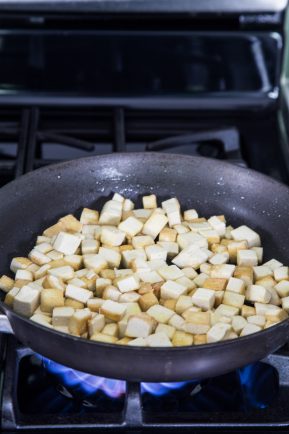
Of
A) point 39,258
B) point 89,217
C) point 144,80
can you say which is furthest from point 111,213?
point 144,80

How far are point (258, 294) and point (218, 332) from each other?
120 mm

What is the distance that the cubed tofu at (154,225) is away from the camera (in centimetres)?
113

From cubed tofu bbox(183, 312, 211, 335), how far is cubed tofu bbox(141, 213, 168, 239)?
0.73ft

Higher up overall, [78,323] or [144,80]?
[144,80]

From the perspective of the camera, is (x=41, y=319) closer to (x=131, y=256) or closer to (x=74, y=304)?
(x=74, y=304)

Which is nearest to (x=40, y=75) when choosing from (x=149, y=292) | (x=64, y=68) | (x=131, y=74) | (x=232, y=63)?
(x=64, y=68)

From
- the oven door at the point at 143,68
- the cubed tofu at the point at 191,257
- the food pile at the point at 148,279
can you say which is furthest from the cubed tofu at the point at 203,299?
the oven door at the point at 143,68

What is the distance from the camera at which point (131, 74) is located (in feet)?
5.01

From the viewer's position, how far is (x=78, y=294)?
978 mm

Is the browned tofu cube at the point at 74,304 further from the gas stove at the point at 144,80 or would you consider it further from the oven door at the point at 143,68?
the oven door at the point at 143,68

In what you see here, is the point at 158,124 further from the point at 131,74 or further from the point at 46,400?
the point at 46,400

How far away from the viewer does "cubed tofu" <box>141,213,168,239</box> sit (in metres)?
1.13

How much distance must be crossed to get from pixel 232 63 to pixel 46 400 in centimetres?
85

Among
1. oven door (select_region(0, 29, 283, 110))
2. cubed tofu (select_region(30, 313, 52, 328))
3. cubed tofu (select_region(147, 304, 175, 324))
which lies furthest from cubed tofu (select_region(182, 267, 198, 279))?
oven door (select_region(0, 29, 283, 110))
